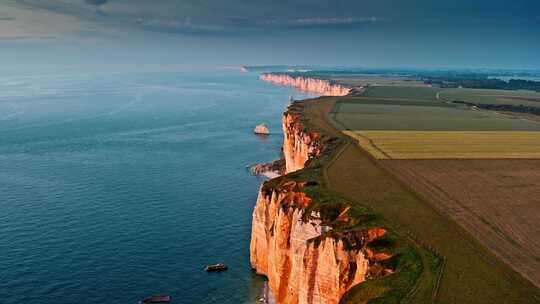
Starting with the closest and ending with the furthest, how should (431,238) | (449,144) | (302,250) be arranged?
(431,238) < (302,250) < (449,144)

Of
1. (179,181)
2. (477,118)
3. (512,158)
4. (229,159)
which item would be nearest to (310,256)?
(512,158)

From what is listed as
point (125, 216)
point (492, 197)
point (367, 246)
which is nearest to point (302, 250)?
point (367, 246)

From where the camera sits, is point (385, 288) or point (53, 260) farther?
point (53, 260)

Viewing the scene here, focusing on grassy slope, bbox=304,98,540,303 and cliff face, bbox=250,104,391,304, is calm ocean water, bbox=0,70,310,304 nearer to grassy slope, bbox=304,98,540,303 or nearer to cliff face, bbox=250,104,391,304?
cliff face, bbox=250,104,391,304

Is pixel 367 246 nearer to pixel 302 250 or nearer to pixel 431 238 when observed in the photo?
pixel 431 238

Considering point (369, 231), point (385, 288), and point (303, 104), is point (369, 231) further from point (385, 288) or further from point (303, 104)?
point (303, 104)

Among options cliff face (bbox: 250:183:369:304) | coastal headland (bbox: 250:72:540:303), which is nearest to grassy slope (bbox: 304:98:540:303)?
coastal headland (bbox: 250:72:540:303)

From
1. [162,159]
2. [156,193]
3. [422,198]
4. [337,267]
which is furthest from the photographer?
[162,159]
